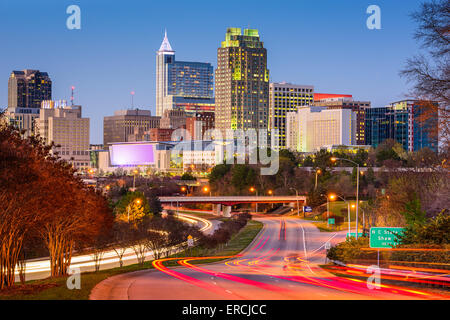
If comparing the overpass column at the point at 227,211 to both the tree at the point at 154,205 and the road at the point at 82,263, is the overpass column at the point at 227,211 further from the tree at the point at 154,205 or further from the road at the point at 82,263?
the road at the point at 82,263

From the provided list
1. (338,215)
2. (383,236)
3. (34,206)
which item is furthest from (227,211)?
(34,206)

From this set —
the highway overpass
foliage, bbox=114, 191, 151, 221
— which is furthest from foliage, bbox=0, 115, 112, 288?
the highway overpass

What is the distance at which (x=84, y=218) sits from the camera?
4291cm

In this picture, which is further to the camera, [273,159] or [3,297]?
[273,159]

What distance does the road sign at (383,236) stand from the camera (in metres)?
36.9

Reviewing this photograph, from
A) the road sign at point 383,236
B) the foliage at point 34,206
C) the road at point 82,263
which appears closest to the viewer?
the foliage at point 34,206

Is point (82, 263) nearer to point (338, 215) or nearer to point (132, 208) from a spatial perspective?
point (132, 208)

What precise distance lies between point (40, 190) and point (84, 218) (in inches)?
556

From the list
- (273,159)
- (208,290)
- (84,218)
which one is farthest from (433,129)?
(273,159)

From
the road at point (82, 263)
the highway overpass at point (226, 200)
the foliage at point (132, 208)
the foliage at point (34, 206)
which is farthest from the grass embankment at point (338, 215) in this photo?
the foliage at point (34, 206)

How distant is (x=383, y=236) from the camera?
3709 centimetres

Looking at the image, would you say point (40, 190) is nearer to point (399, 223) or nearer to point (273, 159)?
point (399, 223)

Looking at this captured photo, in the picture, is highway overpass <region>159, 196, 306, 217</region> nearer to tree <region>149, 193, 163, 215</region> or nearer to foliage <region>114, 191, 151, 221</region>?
tree <region>149, 193, 163, 215</region>
